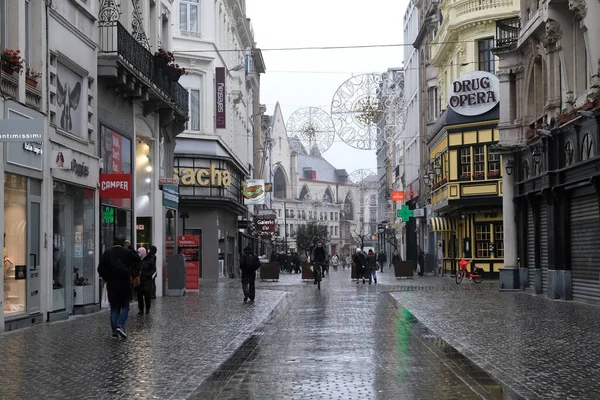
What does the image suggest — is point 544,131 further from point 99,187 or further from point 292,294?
point 99,187

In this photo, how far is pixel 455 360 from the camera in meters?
12.8

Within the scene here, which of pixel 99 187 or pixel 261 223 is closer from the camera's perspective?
pixel 99 187

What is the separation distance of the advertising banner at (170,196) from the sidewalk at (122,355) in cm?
952

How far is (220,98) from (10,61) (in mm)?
32122

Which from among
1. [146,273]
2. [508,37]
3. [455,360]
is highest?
[508,37]

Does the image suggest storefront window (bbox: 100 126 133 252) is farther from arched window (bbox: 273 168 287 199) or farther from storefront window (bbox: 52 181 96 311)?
arched window (bbox: 273 168 287 199)

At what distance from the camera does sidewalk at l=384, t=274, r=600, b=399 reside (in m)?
10.7

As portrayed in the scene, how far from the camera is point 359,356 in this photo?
13.2 m

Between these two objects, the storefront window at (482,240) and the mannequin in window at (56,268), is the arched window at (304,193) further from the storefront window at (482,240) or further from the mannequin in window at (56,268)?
the mannequin in window at (56,268)

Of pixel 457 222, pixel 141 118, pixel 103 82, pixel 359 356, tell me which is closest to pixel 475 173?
pixel 457 222

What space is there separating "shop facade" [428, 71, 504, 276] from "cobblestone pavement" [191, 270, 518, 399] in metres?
27.7

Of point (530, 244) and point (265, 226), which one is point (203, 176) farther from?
point (265, 226)

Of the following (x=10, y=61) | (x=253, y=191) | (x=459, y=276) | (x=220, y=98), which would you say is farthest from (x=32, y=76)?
(x=253, y=191)

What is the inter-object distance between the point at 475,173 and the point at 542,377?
120 feet
